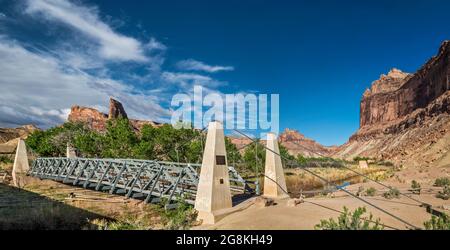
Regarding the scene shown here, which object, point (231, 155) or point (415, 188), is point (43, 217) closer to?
point (415, 188)

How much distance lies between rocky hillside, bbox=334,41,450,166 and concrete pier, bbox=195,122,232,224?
4037cm

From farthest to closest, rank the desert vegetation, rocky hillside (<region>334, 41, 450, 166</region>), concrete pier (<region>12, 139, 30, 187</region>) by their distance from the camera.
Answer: rocky hillside (<region>334, 41, 450, 166</region>), the desert vegetation, concrete pier (<region>12, 139, 30, 187</region>)

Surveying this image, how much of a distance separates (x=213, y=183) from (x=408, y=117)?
124m

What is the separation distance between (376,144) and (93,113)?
135 m

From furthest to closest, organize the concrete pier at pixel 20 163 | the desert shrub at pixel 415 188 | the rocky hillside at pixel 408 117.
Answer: the rocky hillside at pixel 408 117, the concrete pier at pixel 20 163, the desert shrub at pixel 415 188

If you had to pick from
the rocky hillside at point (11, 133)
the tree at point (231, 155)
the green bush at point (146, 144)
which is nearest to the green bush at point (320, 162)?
the tree at point (231, 155)

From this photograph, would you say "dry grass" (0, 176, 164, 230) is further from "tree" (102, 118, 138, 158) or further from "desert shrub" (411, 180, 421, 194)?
"tree" (102, 118, 138, 158)

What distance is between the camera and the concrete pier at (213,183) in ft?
28.0

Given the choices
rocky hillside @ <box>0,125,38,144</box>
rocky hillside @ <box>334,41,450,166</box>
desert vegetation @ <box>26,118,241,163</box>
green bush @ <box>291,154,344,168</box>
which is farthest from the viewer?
rocky hillside @ <box>0,125,38,144</box>

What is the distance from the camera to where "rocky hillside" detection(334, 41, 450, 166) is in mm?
57156

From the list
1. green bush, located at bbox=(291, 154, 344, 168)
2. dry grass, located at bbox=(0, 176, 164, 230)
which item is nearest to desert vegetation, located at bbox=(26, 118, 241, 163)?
green bush, located at bbox=(291, 154, 344, 168)

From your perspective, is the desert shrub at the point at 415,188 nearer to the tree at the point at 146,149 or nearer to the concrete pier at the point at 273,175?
the concrete pier at the point at 273,175

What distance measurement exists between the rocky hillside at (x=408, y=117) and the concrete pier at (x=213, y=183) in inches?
1589
